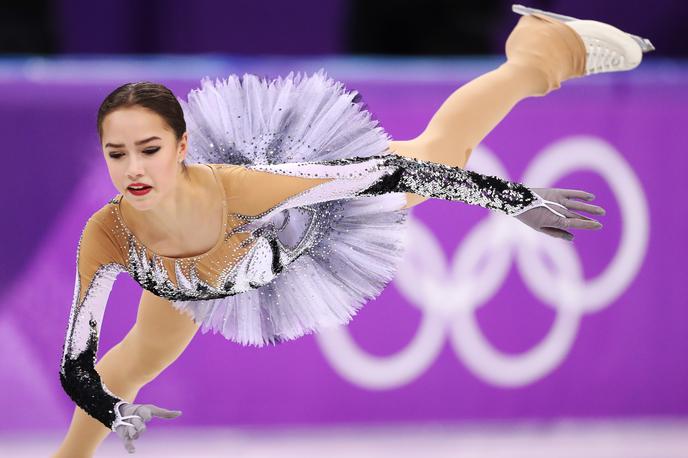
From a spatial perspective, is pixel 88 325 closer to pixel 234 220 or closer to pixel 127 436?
pixel 127 436

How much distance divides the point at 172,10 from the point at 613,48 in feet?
10.6

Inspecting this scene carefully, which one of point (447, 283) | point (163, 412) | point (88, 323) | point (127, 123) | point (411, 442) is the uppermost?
point (127, 123)

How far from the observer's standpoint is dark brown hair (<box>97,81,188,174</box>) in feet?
9.05

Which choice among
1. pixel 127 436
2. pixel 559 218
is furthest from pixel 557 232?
pixel 127 436

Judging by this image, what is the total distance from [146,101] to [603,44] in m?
1.79

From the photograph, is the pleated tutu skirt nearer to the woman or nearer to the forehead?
the woman

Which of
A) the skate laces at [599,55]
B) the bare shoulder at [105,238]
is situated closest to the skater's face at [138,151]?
the bare shoulder at [105,238]

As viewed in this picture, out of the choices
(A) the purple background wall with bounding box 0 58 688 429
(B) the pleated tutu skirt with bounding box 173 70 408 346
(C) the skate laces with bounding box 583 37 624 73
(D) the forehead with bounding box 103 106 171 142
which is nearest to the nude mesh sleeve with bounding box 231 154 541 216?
(B) the pleated tutu skirt with bounding box 173 70 408 346

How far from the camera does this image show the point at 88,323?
293 centimetres

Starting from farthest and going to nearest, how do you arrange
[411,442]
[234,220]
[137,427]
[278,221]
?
[411,442] → [278,221] → [234,220] → [137,427]

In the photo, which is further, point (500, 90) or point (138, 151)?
point (500, 90)

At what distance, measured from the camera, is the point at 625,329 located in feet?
16.8

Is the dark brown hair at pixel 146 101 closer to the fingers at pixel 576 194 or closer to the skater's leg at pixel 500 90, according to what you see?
the skater's leg at pixel 500 90

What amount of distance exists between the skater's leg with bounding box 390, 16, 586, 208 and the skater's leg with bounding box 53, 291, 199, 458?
0.81m
